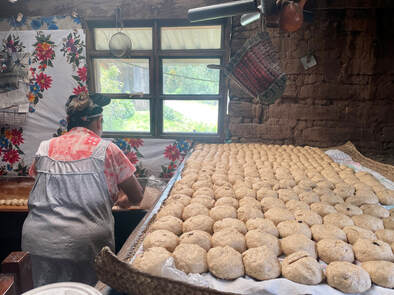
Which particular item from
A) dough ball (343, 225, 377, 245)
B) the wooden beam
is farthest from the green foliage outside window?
dough ball (343, 225, 377, 245)

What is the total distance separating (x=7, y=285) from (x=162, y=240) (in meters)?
0.50

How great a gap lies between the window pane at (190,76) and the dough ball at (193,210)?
8.67ft

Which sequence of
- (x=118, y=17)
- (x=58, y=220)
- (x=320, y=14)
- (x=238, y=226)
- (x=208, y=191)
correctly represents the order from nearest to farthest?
1. (x=238, y=226)
2. (x=208, y=191)
3. (x=58, y=220)
4. (x=320, y=14)
5. (x=118, y=17)

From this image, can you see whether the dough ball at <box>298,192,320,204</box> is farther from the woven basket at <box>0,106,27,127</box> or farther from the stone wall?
the woven basket at <box>0,106,27,127</box>

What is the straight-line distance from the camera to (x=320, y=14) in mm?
3262

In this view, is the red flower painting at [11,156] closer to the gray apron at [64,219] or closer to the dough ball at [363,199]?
the gray apron at [64,219]

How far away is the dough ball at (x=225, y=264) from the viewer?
0.88 metres

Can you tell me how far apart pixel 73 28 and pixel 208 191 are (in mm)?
3404

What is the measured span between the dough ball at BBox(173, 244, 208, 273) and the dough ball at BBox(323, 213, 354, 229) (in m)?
0.67

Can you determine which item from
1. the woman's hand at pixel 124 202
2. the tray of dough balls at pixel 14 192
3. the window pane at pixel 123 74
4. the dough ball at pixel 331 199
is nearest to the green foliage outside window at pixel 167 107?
the window pane at pixel 123 74

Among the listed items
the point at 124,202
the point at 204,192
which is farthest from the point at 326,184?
Answer: the point at 124,202

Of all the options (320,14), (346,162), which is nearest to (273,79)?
(320,14)

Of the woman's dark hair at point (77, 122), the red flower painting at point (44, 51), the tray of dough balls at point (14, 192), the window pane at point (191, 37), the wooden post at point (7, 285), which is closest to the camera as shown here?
the wooden post at point (7, 285)

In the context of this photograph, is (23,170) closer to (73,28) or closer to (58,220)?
(73,28)
